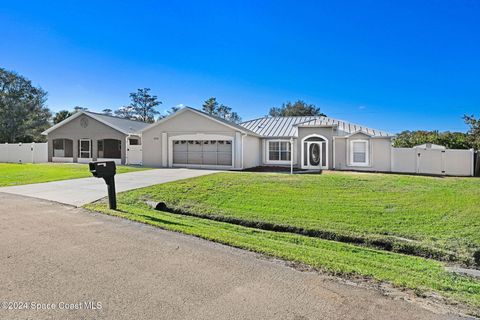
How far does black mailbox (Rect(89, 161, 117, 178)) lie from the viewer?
8219 mm

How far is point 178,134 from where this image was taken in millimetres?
23531

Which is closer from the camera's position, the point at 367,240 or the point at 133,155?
the point at 367,240

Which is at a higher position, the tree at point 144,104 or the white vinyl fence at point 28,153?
the tree at point 144,104

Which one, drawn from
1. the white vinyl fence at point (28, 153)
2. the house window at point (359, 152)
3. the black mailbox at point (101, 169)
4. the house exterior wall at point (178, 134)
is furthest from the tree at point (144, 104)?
the black mailbox at point (101, 169)

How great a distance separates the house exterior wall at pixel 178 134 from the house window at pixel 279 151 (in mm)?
3938

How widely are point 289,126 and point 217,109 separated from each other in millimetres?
37176

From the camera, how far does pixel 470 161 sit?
1864cm

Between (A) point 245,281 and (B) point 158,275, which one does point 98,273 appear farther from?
(A) point 245,281

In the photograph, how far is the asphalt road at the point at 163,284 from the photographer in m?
3.13

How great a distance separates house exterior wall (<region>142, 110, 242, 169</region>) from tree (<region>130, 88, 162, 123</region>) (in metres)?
42.0

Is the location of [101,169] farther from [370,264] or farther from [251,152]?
[251,152]

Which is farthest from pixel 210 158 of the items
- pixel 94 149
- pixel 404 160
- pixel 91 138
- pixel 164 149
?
pixel 404 160

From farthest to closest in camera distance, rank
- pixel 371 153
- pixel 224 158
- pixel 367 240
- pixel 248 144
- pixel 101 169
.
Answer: pixel 248 144 → pixel 224 158 → pixel 371 153 → pixel 101 169 → pixel 367 240

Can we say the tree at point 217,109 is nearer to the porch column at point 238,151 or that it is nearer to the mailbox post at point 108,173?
the porch column at point 238,151
